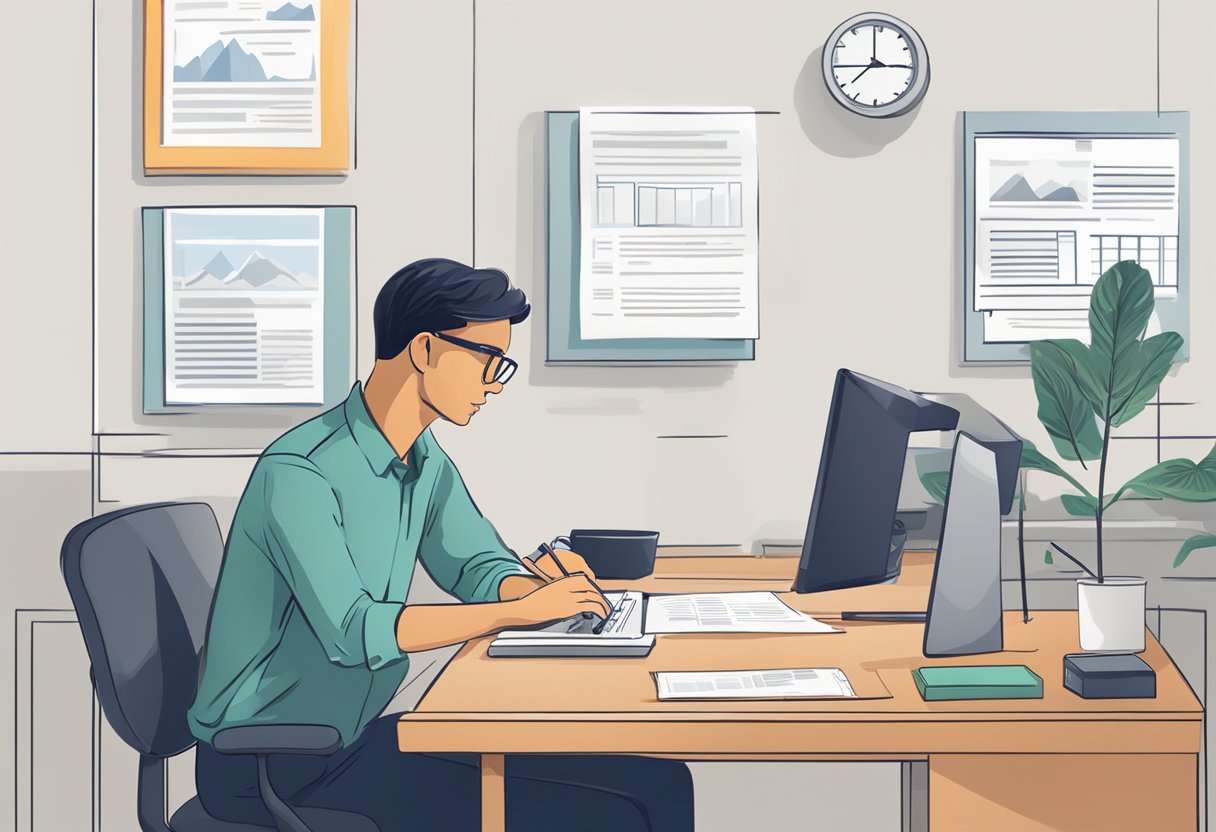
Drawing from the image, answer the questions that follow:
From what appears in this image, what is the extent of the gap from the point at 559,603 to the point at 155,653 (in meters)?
0.69

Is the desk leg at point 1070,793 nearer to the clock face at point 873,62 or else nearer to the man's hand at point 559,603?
the man's hand at point 559,603

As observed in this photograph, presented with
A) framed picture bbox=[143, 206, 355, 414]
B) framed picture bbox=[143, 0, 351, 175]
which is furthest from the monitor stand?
framed picture bbox=[143, 0, 351, 175]

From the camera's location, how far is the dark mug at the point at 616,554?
223 cm

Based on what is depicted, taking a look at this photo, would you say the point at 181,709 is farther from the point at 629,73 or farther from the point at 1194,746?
the point at 629,73

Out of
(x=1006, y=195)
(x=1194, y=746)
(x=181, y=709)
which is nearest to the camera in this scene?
(x=1194, y=746)

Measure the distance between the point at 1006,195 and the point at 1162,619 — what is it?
47.7 inches

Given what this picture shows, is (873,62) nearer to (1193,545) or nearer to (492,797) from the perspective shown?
(1193,545)

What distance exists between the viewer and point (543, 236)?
8.43 feet

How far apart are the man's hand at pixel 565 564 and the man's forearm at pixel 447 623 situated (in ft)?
1.83

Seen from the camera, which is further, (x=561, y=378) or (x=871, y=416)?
(x=561, y=378)

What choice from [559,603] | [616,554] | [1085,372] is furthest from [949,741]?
[1085,372]

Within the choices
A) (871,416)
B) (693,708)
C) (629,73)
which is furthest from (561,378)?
(693,708)

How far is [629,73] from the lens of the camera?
8.42 feet

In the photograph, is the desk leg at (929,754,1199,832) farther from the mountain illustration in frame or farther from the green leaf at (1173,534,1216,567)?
the mountain illustration in frame
